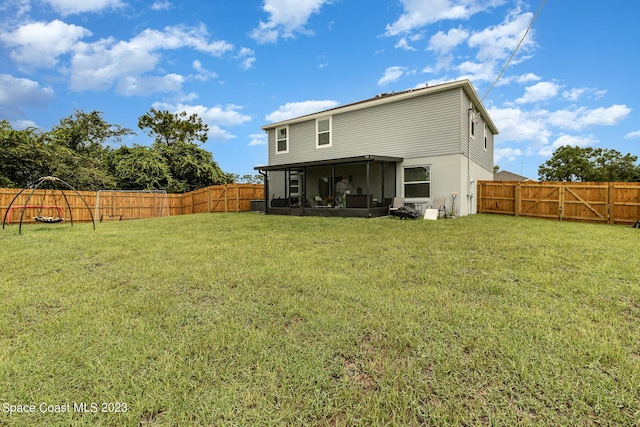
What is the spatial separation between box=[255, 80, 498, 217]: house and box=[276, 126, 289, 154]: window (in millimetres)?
96

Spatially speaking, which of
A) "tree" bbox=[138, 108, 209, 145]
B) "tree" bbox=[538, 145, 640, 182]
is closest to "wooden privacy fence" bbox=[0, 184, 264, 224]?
"tree" bbox=[138, 108, 209, 145]

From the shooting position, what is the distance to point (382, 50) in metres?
13.5

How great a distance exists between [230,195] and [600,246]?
17.4m

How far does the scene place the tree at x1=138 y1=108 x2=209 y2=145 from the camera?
28.7 metres

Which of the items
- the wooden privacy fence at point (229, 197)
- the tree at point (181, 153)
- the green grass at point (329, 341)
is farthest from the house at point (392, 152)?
the tree at point (181, 153)

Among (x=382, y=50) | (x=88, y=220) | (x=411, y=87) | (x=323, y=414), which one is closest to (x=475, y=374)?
(x=323, y=414)

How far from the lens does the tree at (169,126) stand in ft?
94.1

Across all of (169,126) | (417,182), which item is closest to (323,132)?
(417,182)

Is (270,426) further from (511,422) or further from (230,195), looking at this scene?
(230,195)

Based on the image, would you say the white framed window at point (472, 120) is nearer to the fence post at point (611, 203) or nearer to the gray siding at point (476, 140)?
the gray siding at point (476, 140)

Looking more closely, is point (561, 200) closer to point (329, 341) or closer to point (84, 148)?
point (329, 341)

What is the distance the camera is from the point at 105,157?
23.2 metres

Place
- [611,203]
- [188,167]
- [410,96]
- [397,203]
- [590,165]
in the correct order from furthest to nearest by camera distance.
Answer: [590,165] < [188,167] < [397,203] < [410,96] < [611,203]

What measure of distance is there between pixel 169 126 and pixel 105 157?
25.7 ft
